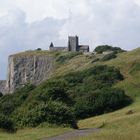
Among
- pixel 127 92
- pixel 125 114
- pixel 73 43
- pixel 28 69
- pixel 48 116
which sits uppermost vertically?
pixel 73 43

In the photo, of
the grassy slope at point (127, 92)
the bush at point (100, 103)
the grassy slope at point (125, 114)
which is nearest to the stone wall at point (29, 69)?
the grassy slope at point (127, 92)

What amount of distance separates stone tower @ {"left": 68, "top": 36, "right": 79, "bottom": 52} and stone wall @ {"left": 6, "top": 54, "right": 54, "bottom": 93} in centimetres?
1509

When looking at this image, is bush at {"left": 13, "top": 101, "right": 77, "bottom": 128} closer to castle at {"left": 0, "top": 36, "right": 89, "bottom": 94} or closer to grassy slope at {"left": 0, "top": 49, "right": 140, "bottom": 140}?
grassy slope at {"left": 0, "top": 49, "right": 140, "bottom": 140}

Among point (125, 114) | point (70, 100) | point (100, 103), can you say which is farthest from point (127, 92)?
point (125, 114)

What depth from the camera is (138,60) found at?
107125mm

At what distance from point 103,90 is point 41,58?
79.6 m

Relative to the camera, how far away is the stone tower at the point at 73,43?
570 ft

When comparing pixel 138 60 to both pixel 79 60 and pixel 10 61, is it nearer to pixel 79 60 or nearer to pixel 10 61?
pixel 79 60

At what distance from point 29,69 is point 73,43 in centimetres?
2171

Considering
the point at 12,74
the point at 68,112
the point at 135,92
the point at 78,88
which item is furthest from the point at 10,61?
the point at 68,112

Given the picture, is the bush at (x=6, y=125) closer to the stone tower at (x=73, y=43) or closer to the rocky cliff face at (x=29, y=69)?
the rocky cliff face at (x=29, y=69)

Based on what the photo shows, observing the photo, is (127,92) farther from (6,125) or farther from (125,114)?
(6,125)

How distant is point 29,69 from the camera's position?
15938cm

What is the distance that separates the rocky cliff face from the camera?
157 metres
